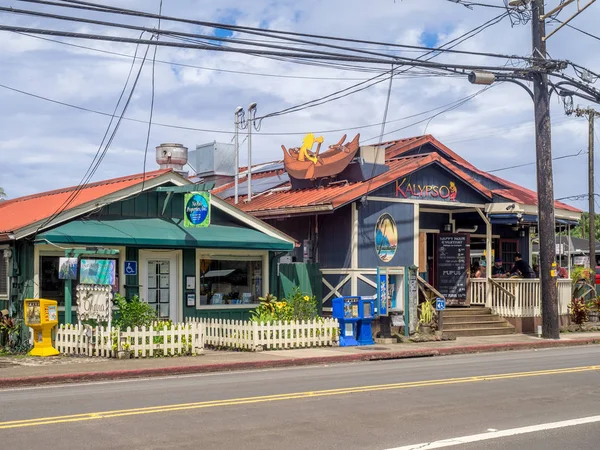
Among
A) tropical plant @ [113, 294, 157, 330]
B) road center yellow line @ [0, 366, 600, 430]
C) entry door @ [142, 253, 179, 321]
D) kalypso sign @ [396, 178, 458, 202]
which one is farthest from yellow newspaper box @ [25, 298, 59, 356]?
kalypso sign @ [396, 178, 458, 202]

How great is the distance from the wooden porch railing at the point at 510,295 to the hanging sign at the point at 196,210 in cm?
953

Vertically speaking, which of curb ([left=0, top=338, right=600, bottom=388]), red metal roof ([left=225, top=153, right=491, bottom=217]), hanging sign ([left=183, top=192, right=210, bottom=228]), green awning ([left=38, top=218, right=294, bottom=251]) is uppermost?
red metal roof ([left=225, top=153, right=491, bottom=217])

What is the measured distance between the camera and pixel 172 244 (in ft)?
63.5

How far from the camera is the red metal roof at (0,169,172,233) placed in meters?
18.8

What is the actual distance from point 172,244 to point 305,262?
17.3 feet

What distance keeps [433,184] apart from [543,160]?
3.43 metres

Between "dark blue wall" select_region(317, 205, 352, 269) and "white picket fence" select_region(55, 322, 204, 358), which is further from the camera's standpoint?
"dark blue wall" select_region(317, 205, 352, 269)

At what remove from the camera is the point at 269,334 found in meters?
19.2

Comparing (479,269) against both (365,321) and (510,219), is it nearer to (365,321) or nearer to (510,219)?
(510,219)

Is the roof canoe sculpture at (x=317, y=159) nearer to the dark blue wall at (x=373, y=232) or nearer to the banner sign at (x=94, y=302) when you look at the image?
the dark blue wall at (x=373, y=232)

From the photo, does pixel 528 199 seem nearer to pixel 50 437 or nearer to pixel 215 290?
pixel 215 290

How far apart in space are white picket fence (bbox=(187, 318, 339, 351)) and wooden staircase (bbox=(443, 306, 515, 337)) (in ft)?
15.3

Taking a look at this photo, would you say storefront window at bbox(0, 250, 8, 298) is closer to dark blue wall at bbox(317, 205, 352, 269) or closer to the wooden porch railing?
dark blue wall at bbox(317, 205, 352, 269)

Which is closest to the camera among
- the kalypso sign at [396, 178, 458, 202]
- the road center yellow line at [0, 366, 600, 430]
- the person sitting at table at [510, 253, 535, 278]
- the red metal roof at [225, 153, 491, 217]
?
the road center yellow line at [0, 366, 600, 430]
